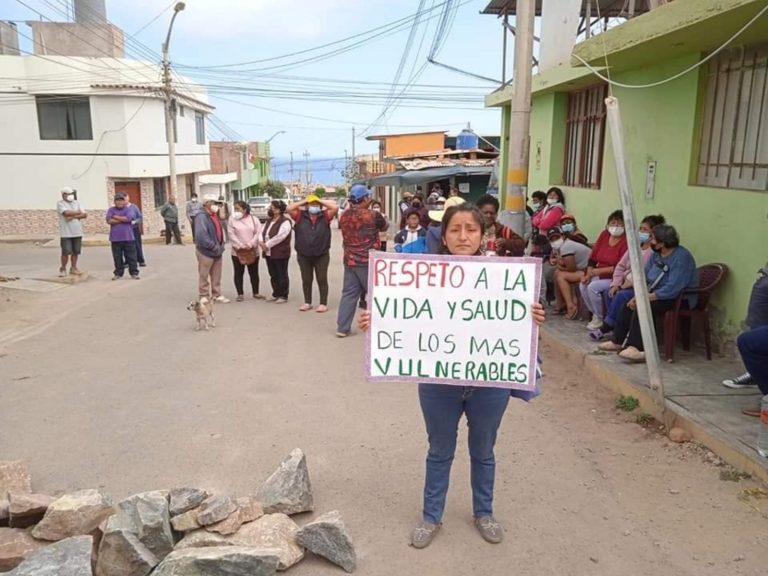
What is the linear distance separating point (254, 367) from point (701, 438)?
411 cm

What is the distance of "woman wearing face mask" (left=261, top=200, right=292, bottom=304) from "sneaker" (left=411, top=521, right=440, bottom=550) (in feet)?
22.8

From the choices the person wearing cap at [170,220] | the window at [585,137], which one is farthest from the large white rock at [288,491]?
the person wearing cap at [170,220]

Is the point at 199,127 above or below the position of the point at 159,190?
above

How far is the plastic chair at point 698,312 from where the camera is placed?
19.4 feet

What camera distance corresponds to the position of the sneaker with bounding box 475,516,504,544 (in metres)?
3.31

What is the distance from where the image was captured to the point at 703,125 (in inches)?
266

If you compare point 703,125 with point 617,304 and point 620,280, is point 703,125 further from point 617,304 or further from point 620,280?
point 617,304

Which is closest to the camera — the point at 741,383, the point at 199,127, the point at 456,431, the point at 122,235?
the point at 456,431

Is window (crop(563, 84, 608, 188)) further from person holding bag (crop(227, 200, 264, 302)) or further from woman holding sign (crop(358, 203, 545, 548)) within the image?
woman holding sign (crop(358, 203, 545, 548))

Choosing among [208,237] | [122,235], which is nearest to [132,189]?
[122,235]

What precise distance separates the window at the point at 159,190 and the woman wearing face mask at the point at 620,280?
26.1 meters

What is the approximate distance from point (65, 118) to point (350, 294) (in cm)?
2384

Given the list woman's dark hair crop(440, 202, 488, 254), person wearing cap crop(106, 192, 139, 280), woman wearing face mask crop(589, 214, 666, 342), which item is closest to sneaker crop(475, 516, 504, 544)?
woman's dark hair crop(440, 202, 488, 254)

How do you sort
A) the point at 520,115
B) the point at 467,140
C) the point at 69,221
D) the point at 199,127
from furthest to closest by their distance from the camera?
the point at 199,127, the point at 467,140, the point at 69,221, the point at 520,115
